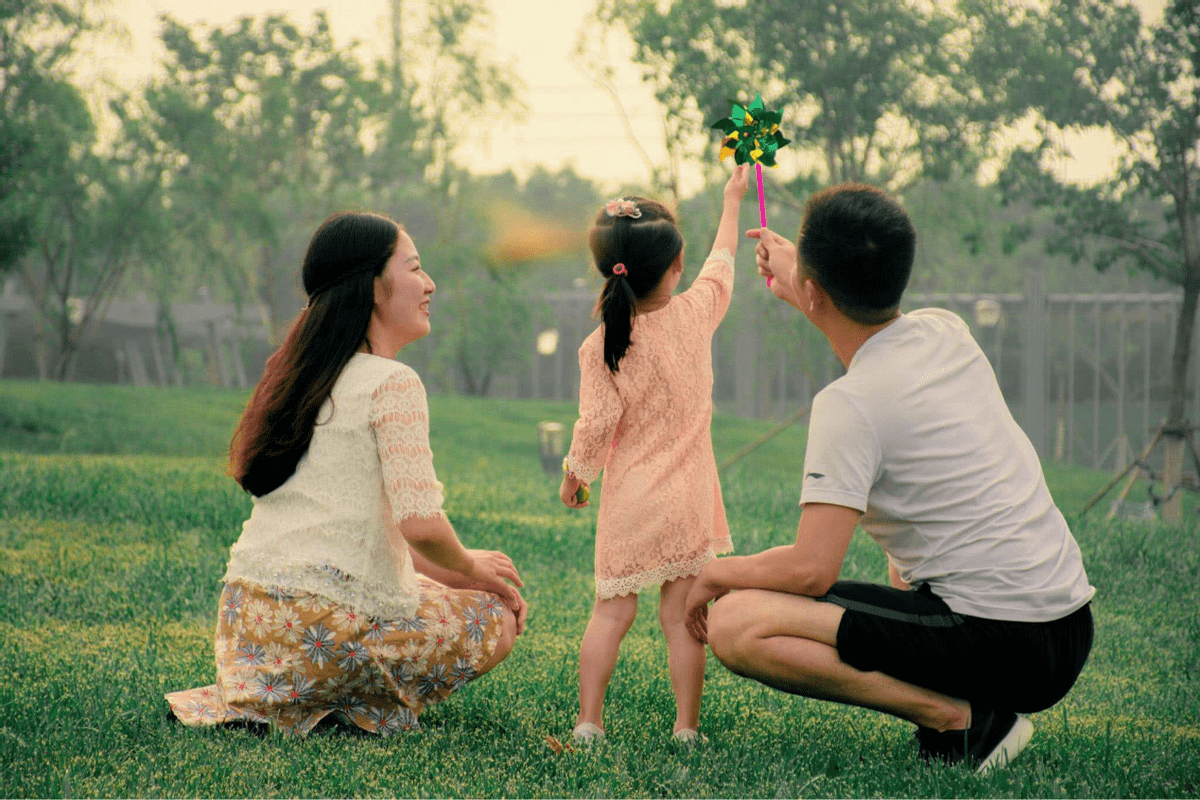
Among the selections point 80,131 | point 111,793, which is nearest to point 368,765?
point 111,793

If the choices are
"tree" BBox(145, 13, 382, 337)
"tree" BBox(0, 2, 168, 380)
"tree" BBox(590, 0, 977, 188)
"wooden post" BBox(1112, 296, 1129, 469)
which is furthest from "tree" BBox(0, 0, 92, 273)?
"wooden post" BBox(1112, 296, 1129, 469)

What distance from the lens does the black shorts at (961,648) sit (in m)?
2.36

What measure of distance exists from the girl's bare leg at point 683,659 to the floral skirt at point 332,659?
46 cm

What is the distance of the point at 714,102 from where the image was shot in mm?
10594

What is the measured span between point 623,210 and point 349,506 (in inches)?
40.5

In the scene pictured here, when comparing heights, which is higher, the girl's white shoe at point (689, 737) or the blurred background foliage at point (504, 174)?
the blurred background foliage at point (504, 174)

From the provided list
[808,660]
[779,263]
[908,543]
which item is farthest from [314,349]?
[908,543]

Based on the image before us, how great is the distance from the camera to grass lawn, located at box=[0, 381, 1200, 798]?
2.40 metres

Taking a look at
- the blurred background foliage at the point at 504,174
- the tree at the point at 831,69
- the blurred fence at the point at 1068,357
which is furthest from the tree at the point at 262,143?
the tree at the point at 831,69

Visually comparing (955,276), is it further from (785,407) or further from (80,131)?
(80,131)

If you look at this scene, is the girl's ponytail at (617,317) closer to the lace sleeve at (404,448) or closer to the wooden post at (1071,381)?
the lace sleeve at (404,448)

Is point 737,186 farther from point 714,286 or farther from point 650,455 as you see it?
point 650,455

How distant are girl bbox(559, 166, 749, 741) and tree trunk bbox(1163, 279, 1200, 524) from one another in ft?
22.7

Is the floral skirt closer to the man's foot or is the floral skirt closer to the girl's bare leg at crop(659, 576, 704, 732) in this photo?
the girl's bare leg at crop(659, 576, 704, 732)
